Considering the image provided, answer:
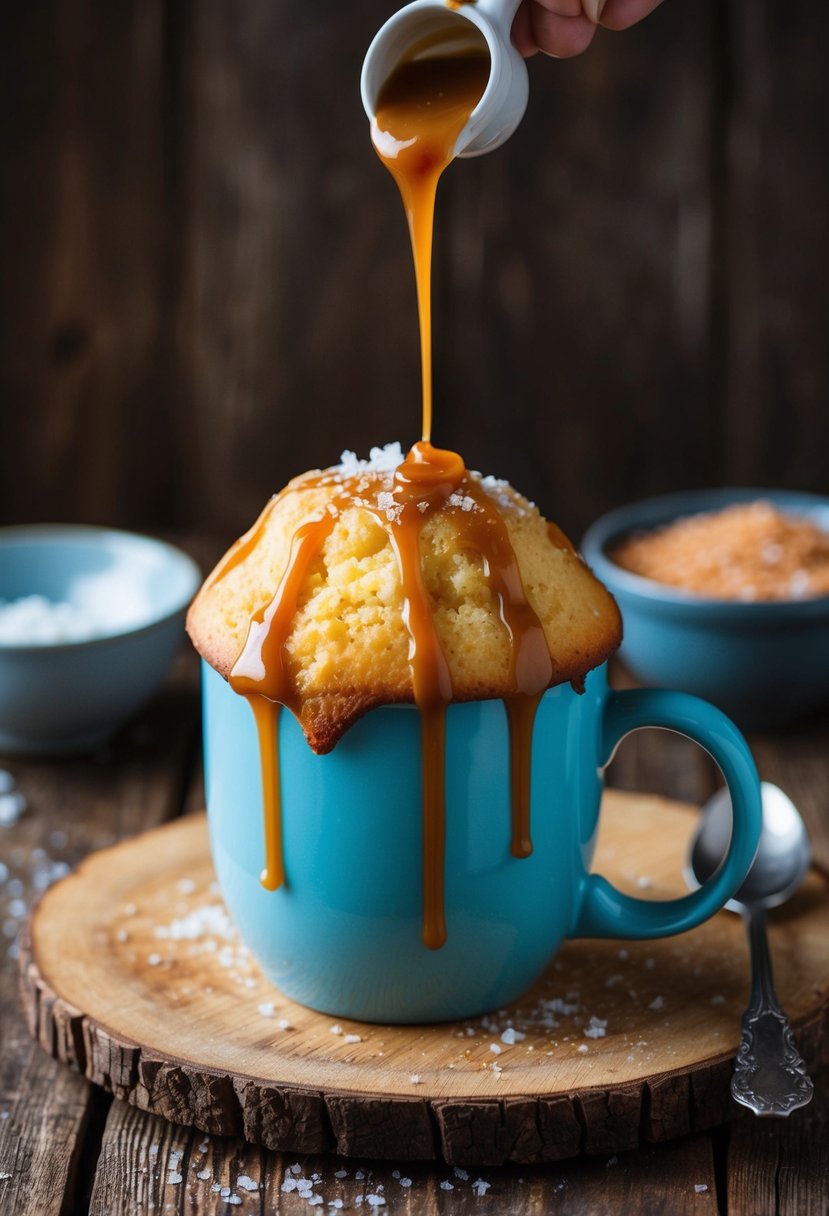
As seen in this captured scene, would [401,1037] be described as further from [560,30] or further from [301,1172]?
[560,30]

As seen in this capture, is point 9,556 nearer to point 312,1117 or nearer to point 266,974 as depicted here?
point 266,974

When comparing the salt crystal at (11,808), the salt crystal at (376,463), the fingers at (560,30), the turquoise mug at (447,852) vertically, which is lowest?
the salt crystal at (11,808)

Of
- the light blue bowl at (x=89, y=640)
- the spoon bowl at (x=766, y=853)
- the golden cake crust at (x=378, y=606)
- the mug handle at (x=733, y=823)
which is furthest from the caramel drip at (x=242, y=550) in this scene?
the light blue bowl at (x=89, y=640)

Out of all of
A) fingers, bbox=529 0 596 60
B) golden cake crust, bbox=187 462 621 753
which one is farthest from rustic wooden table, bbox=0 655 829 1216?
fingers, bbox=529 0 596 60

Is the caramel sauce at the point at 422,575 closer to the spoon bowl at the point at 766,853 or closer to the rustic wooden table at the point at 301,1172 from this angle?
the rustic wooden table at the point at 301,1172

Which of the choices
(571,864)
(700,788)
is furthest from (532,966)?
(700,788)

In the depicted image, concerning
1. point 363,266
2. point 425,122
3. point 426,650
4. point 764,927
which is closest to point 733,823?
point 764,927
